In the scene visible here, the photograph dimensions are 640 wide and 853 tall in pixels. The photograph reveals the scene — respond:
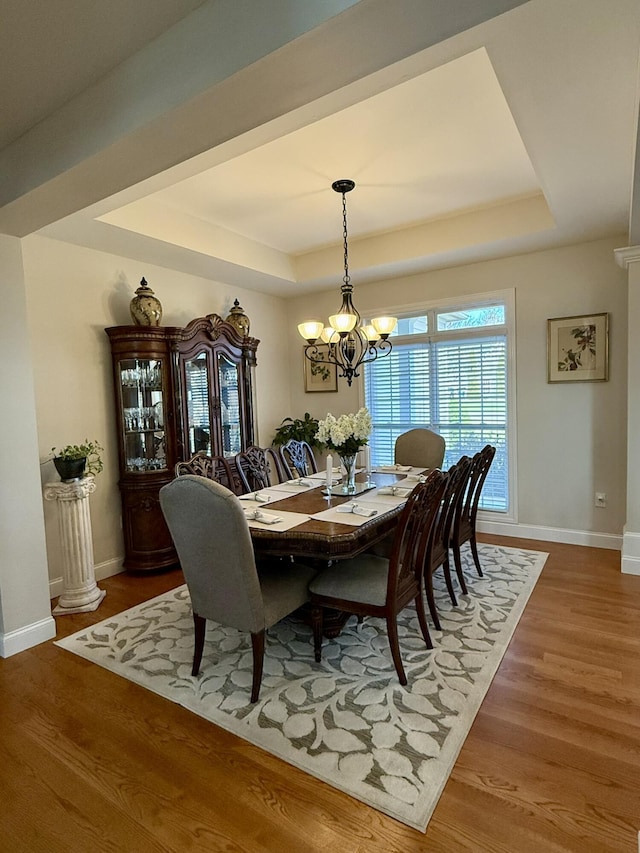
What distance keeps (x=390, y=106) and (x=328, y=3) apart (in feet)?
4.49

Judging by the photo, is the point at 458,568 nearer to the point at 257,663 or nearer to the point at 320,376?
the point at 257,663

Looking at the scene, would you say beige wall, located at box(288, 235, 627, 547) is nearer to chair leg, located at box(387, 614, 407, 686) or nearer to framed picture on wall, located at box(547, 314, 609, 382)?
framed picture on wall, located at box(547, 314, 609, 382)

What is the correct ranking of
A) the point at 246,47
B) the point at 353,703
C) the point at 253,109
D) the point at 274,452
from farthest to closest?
the point at 274,452 → the point at 353,703 → the point at 253,109 → the point at 246,47

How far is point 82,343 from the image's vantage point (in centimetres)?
369

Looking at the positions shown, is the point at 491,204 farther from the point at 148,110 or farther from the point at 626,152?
the point at 148,110

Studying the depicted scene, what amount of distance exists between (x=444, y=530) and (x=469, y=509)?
661mm

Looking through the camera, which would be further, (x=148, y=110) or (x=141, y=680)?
(x=141, y=680)

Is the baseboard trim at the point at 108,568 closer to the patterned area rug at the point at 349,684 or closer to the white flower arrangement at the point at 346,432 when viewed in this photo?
the patterned area rug at the point at 349,684

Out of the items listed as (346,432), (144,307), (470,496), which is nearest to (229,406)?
(144,307)

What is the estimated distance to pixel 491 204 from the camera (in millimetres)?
3828

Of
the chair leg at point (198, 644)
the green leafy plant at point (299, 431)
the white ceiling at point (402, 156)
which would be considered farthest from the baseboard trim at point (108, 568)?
the white ceiling at point (402, 156)

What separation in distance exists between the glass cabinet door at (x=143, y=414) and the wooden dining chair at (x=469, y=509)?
2.39 m

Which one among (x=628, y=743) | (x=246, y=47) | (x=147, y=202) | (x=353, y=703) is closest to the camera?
(x=246, y=47)

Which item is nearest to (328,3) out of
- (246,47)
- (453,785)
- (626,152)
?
Answer: (246,47)
